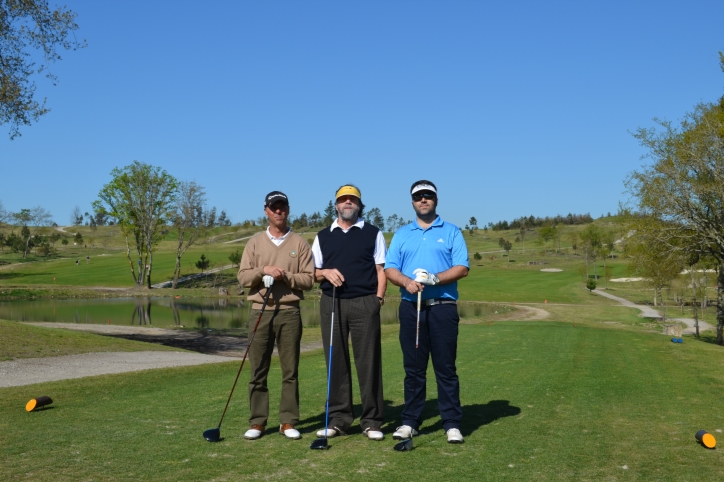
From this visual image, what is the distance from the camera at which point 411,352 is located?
22.1 ft

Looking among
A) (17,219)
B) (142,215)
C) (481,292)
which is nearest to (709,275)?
(481,292)

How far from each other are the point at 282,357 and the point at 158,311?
39.3 m

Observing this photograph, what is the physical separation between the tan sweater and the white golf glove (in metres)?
1.17

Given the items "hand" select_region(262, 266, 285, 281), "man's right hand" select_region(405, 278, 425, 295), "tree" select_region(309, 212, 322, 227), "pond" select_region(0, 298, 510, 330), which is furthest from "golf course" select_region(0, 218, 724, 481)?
"tree" select_region(309, 212, 322, 227)

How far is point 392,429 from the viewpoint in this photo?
7.02 m

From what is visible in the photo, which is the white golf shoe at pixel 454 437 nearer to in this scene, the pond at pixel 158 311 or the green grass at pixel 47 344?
the green grass at pixel 47 344

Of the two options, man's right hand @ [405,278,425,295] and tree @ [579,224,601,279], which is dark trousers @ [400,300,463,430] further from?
tree @ [579,224,601,279]

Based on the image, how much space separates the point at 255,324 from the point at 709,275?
4655 centimetres

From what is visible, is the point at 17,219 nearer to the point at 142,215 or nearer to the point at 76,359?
the point at 142,215

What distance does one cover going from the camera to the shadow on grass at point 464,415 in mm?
7051

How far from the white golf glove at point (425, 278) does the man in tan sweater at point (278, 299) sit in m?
1.17

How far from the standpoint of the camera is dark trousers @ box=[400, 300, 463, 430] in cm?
660

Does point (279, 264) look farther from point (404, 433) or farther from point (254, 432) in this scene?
point (404, 433)

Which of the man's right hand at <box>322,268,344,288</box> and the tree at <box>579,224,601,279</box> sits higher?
the tree at <box>579,224,601,279</box>
